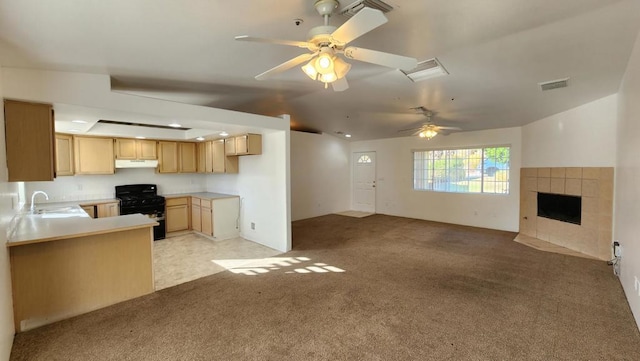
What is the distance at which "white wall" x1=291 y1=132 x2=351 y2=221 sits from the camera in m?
7.55

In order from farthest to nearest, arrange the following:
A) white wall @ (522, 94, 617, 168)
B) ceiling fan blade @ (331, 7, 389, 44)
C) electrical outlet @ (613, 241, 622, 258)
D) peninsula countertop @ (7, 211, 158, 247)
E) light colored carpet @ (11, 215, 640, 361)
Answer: white wall @ (522, 94, 617, 168) < electrical outlet @ (613, 241, 622, 258) < peninsula countertop @ (7, 211, 158, 247) < light colored carpet @ (11, 215, 640, 361) < ceiling fan blade @ (331, 7, 389, 44)

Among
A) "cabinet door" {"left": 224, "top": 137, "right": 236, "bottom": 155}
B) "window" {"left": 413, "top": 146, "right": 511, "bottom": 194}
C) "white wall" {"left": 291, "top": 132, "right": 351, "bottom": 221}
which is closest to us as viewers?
"cabinet door" {"left": 224, "top": 137, "right": 236, "bottom": 155}

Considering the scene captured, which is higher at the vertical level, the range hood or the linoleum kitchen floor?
the range hood

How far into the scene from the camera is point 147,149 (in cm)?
563

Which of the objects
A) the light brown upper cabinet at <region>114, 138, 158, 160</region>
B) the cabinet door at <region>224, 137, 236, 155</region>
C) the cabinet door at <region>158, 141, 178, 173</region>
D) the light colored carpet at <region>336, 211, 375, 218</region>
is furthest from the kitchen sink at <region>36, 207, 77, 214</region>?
the light colored carpet at <region>336, 211, 375, 218</region>

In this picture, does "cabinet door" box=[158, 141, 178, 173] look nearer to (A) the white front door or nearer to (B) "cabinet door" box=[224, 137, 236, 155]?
(B) "cabinet door" box=[224, 137, 236, 155]

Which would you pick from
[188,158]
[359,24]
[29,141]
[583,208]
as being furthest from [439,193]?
[29,141]

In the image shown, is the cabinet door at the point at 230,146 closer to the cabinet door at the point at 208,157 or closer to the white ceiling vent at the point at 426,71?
the cabinet door at the point at 208,157

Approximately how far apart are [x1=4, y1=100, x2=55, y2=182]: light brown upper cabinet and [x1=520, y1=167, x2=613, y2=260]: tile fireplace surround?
714 centimetres

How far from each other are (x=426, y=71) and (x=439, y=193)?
→ 472cm

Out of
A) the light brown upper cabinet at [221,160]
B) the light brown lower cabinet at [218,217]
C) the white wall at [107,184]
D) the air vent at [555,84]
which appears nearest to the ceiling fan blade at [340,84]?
the air vent at [555,84]

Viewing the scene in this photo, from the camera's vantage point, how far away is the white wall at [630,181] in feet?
8.61

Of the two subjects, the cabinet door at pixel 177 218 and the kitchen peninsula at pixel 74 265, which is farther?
the cabinet door at pixel 177 218

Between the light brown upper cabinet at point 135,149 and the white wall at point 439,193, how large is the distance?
226 inches
